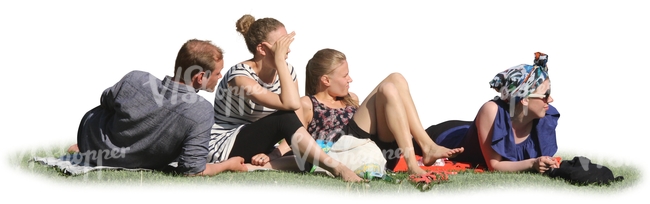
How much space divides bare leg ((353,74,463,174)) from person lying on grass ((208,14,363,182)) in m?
0.65

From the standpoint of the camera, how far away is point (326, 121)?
9.25 metres

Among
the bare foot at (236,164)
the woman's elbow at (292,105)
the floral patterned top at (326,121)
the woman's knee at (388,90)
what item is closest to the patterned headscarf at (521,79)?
the woman's knee at (388,90)

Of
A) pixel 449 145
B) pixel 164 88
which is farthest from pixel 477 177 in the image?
pixel 164 88

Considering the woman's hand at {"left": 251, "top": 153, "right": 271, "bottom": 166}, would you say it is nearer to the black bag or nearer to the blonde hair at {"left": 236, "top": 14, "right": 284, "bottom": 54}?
the blonde hair at {"left": 236, "top": 14, "right": 284, "bottom": 54}

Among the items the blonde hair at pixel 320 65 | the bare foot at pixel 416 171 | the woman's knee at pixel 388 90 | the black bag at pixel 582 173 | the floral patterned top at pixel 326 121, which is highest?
the blonde hair at pixel 320 65

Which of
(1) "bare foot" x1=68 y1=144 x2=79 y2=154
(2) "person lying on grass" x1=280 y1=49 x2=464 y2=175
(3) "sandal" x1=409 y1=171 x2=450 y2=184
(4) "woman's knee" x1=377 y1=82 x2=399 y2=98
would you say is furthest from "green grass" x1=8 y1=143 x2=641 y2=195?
(1) "bare foot" x1=68 y1=144 x2=79 y2=154

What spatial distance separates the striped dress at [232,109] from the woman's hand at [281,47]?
0.31 meters

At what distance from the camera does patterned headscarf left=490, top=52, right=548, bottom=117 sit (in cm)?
905

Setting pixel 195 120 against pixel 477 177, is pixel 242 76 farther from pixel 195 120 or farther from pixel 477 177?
pixel 477 177

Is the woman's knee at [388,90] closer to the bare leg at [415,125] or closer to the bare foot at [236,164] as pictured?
the bare leg at [415,125]

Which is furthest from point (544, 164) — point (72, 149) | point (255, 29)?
point (72, 149)

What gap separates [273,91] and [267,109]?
163 millimetres

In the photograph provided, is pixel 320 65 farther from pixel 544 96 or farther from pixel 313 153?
pixel 544 96

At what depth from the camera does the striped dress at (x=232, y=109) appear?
29.5ft
